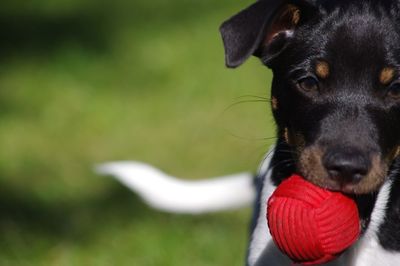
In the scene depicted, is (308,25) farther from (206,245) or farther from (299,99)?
(206,245)

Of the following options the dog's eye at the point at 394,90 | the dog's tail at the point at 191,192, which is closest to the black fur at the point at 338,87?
the dog's eye at the point at 394,90

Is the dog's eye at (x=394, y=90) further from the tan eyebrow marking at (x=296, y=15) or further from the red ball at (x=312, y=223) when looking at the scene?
the tan eyebrow marking at (x=296, y=15)

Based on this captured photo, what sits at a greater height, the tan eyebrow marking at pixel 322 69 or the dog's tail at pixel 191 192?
the tan eyebrow marking at pixel 322 69

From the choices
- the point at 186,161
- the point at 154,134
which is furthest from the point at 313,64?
the point at 154,134

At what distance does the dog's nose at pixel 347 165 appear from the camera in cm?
447

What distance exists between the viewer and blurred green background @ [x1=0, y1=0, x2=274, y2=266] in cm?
719

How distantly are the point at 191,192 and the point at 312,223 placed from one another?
206 cm

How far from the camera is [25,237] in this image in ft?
23.6

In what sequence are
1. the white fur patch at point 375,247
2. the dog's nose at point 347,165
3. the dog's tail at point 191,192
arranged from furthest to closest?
the dog's tail at point 191,192 → the white fur patch at point 375,247 → the dog's nose at point 347,165

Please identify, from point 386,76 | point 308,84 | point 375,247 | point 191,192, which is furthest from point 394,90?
point 191,192

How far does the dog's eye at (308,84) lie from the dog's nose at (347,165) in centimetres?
39

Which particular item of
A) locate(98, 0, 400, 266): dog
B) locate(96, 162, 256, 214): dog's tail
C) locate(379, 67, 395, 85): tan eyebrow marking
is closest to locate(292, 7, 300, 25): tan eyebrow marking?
locate(98, 0, 400, 266): dog

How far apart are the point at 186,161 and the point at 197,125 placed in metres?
0.86

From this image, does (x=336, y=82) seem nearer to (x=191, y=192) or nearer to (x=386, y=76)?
(x=386, y=76)
